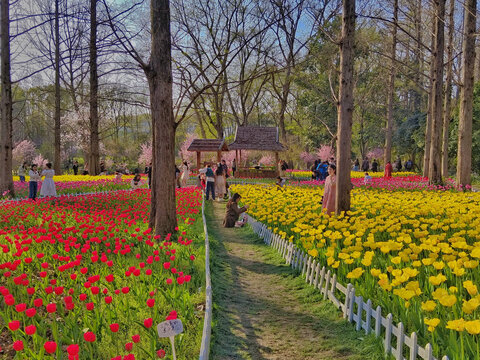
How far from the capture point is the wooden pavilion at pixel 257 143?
30594 millimetres

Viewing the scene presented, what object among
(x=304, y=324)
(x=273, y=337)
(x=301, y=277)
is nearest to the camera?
(x=273, y=337)

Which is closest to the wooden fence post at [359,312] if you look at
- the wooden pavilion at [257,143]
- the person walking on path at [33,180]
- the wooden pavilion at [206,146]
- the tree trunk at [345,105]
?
the tree trunk at [345,105]

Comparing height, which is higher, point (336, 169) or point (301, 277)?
point (336, 169)

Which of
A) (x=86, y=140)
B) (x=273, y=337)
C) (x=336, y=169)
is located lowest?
(x=273, y=337)

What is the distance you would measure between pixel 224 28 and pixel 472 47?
1050 inches

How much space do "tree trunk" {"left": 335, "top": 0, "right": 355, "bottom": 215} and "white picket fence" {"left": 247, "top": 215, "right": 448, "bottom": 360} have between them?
194 centimetres

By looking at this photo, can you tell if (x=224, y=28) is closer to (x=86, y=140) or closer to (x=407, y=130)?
(x=86, y=140)

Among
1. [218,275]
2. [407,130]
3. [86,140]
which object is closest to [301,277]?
[218,275]

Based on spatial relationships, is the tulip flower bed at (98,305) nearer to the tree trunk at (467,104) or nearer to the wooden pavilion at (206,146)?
the tree trunk at (467,104)

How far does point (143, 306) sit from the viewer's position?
4211mm

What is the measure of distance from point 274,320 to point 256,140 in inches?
1083

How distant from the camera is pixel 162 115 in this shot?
7598mm

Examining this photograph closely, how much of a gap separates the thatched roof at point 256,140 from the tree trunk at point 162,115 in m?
23.0

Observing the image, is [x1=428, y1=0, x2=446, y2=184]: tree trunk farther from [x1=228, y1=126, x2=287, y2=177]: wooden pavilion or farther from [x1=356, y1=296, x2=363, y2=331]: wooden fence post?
[x1=228, y1=126, x2=287, y2=177]: wooden pavilion
